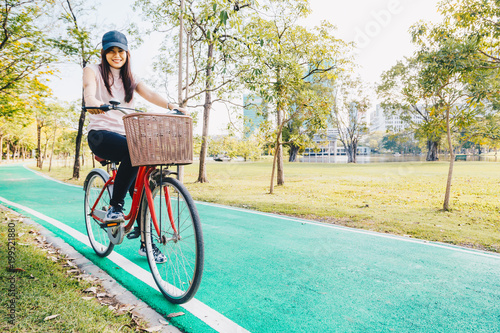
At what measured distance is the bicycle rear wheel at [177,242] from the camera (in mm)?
2438

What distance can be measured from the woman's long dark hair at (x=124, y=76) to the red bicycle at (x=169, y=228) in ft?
1.73

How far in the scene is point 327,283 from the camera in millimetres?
3121

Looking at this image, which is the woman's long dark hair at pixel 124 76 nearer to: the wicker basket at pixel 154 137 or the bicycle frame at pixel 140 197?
the bicycle frame at pixel 140 197

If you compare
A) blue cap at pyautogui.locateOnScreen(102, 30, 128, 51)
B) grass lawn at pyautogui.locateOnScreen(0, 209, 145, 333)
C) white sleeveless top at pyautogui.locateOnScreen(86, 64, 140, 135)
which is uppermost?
blue cap at pyautogui.locateOnScreen(102, 30, 128, 51)

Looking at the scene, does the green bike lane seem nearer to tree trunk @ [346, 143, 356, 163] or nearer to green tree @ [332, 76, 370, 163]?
green tree @ [332, 76, 370, 163]

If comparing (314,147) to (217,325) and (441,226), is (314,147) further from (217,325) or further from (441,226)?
(217,325)

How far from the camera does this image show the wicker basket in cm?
236

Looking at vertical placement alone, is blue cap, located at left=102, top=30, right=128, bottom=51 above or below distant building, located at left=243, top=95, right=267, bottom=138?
below

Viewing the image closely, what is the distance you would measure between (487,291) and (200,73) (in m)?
13.3

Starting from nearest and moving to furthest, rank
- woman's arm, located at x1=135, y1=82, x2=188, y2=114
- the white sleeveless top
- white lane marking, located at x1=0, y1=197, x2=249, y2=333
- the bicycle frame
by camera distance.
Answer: white lane marking, located at x1=0, y1=197, x2=249, y2=333 → the bicycle frame → the white sleeveless top → woman's arm, located at x1=135, y1=82, x2=188, y2=114

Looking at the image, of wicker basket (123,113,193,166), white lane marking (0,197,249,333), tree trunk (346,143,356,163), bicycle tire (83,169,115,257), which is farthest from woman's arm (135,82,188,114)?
tree trunk (346,143,356,163)

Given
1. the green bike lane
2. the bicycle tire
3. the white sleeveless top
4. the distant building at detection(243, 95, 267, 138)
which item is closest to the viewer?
the green bike lane

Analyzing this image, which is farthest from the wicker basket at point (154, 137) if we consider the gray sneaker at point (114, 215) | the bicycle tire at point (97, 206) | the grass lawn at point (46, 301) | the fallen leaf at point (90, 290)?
the bicycle tire at point (97, 206)

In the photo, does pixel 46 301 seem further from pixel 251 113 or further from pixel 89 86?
pixel 251 113
